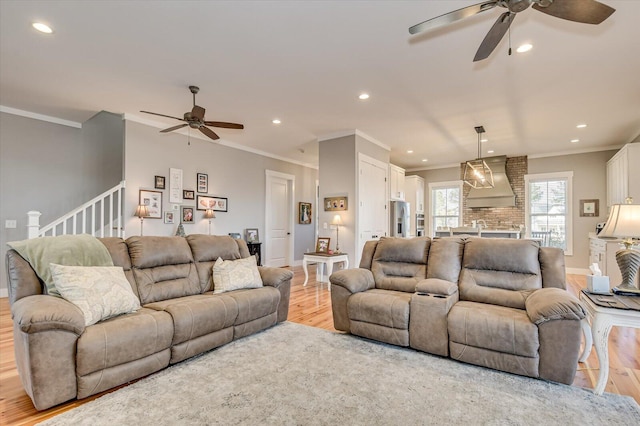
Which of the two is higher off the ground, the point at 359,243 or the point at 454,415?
the point at 359,243

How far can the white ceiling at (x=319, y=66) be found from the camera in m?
2.60

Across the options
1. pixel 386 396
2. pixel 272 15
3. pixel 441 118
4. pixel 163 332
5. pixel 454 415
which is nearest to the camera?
pixel 454 415

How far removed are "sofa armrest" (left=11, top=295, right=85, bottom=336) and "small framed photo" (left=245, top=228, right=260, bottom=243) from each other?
15.9ft

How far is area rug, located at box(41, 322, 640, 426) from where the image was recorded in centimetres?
184

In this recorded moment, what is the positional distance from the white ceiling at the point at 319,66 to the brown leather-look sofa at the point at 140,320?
1927mm

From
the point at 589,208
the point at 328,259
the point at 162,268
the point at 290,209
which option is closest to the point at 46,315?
the point at 162,268

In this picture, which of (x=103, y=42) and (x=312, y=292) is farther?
(x=312, y=292)

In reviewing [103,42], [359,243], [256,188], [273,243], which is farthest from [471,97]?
[273,243]

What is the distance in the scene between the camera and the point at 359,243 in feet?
19.1

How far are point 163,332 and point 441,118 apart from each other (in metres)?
4.81

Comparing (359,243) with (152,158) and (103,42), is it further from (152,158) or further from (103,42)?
(103,42)

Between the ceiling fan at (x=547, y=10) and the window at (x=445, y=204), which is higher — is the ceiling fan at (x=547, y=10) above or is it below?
above

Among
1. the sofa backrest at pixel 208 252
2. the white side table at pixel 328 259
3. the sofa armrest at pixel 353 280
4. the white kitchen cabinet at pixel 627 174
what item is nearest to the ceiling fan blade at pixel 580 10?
the sofa armrest at pixel 353 280

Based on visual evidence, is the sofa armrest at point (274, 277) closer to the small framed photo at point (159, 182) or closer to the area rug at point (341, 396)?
the area rug at point (341, 396)
